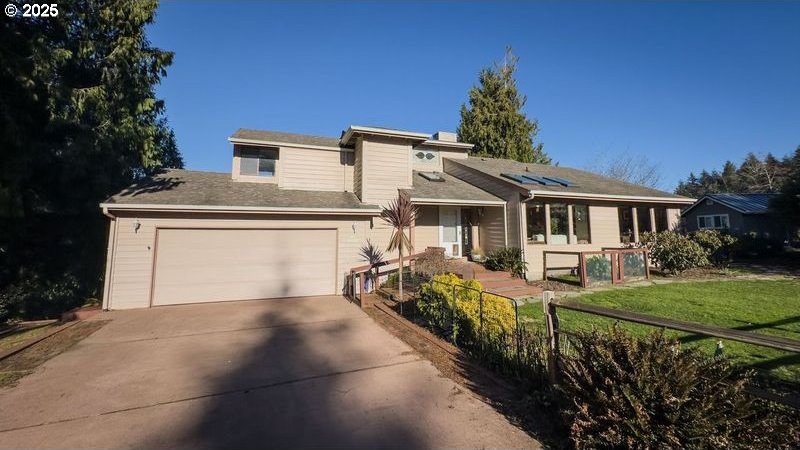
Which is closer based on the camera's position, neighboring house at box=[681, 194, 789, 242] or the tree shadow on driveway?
the tree shadow on driveway

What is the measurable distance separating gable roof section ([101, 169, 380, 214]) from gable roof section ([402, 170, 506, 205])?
187 centimetres

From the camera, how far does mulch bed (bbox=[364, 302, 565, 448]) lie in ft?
10.9

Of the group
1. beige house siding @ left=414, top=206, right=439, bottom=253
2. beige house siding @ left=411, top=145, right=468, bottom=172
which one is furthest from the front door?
beige house siding @ left=411, top=145, right=468, bottom=172

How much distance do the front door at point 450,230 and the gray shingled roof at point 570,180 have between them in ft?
8.24

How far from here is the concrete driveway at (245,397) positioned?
3219 mm

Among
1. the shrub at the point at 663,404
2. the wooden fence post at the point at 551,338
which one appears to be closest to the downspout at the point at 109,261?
the wooden fence post at the point at 551,338

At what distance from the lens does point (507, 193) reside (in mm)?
12852

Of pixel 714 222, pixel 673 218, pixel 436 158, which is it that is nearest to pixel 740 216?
pixel 714 222

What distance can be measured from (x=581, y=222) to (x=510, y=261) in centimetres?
486

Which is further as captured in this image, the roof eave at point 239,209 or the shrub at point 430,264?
the shrub at point 430,264

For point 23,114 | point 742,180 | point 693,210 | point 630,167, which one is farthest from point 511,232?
point 742,180

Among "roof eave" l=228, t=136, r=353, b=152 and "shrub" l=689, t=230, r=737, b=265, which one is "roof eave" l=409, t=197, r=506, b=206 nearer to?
"roof eave" l=228, t=136, r=353, b=152

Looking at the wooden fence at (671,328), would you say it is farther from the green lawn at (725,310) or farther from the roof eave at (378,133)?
the roof eave at (378,133)

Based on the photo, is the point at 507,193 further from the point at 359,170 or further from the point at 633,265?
the point at 359,170
